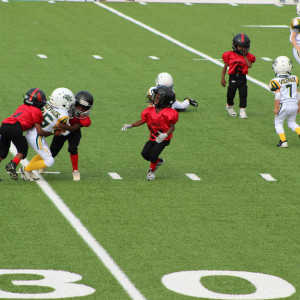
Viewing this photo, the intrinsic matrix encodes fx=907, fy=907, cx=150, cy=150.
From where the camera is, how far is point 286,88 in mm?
13641

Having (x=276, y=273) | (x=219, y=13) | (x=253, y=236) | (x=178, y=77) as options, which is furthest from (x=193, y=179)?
(x=219, y=13)

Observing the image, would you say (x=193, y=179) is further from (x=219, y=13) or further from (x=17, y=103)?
(x=219, y=13)

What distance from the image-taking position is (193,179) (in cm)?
1166

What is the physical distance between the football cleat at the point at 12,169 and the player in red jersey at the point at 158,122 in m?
1.45

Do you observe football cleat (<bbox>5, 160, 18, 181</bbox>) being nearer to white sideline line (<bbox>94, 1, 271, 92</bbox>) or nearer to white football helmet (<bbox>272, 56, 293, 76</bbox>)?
white football helmet (<bbox>272, 56, 293, 76</bbox>)

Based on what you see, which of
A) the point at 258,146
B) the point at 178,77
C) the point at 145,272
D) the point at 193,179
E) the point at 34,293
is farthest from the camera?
the point at 178,77

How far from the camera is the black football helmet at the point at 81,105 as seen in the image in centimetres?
1130

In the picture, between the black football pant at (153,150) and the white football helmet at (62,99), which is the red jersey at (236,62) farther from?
the white football helmet at (62,99)

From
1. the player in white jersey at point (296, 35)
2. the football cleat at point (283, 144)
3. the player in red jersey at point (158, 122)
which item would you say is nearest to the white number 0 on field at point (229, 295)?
the player in red jersey at point (158, 122)

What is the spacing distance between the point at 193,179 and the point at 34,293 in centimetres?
440

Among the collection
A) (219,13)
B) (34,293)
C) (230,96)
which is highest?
(219,13)

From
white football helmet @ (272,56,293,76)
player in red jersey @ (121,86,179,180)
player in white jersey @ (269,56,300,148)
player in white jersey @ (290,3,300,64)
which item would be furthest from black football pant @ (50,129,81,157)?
player in white jersey @ (290,3,300,64)

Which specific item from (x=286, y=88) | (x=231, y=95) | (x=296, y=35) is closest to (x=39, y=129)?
(x=286, y=88)

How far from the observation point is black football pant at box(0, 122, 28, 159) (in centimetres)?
1108
